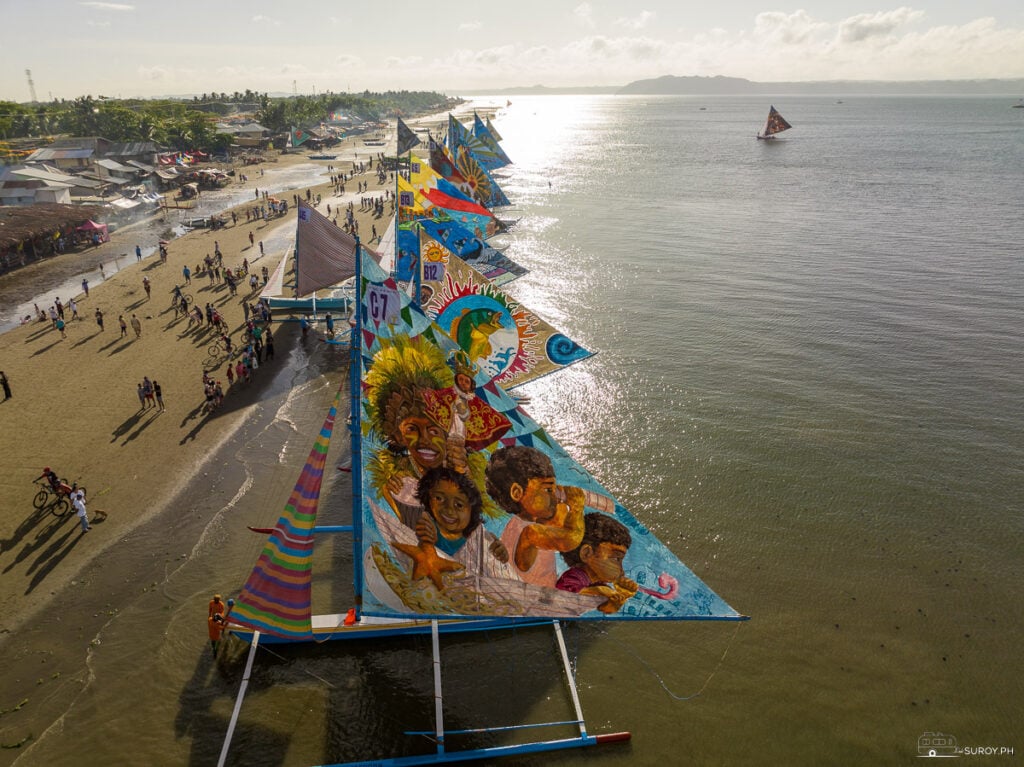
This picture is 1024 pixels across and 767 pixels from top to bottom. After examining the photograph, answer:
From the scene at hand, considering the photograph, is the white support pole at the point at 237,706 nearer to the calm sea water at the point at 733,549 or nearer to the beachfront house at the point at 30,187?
the calm sea water at the point at 733,549

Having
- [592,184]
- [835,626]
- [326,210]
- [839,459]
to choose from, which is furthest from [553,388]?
[592,184]

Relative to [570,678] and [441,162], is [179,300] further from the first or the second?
[570,678]

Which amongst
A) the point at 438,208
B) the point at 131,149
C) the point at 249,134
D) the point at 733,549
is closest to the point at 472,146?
the point at 438,208

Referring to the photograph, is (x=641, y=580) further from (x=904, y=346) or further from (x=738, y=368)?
(x=904, y=346)

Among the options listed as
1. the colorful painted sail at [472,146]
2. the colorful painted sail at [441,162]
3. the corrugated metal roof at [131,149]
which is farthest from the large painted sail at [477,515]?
the corrugated metal roof at [131,149]

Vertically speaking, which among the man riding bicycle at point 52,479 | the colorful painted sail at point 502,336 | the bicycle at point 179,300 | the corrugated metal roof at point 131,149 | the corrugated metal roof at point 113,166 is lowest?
the man riding bicycle at point 52,479

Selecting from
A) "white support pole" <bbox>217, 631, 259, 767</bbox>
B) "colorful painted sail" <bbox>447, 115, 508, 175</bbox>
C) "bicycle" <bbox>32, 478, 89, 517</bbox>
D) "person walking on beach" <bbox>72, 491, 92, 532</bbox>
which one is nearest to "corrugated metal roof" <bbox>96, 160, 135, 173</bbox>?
"colorful painted sail" <bbox>447, 115, 508, 175</bbox>

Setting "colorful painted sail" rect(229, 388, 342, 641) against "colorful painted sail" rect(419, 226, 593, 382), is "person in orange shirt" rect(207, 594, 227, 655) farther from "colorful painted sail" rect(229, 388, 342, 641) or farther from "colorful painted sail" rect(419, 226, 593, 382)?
"colorful painted sail" rect(419, 226, 593, 382)
